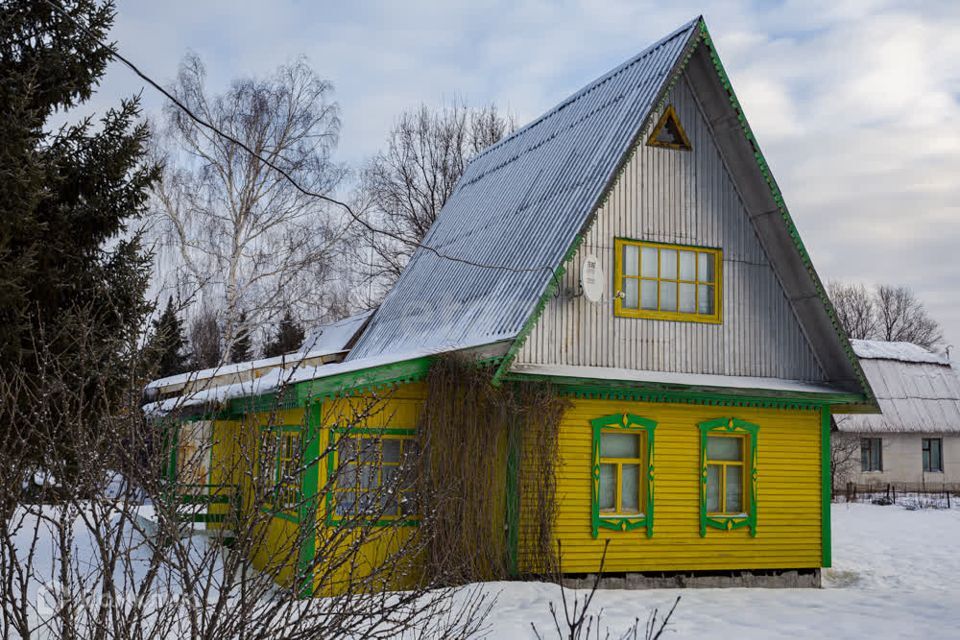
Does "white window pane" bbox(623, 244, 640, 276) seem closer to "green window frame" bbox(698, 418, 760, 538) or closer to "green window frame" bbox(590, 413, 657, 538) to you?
"green window frame" bbox(590, 413, 657, 538)

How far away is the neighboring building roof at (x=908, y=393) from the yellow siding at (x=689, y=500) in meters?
18.4

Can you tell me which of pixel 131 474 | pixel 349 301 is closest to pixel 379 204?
pixel 349 301

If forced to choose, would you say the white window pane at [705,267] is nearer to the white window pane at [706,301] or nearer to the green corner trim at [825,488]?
the white window pane at [706,301]

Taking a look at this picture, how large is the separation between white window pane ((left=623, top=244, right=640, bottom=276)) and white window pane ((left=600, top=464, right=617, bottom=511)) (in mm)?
2606

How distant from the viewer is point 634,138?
12.8 m

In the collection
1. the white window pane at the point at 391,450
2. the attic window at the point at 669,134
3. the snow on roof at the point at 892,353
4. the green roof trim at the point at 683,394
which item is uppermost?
the attic window at the point at 669,134

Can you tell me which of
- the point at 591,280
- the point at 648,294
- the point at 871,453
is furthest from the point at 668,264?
the point at 871,453

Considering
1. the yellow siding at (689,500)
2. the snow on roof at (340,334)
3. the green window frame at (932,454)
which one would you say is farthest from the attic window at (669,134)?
the green window frame at (932,454)

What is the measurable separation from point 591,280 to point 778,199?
3.06 metres

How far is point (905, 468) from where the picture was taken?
32.4 metres

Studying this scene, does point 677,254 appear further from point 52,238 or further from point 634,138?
point 52,238

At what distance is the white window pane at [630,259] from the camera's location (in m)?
13.2

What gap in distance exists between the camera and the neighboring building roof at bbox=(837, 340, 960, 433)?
31859mm

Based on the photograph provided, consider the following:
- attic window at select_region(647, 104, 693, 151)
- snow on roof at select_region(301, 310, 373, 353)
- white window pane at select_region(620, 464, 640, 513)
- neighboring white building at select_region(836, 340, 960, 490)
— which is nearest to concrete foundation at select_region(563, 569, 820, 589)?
white window pane at select_region(620, 464, 640, 513)
